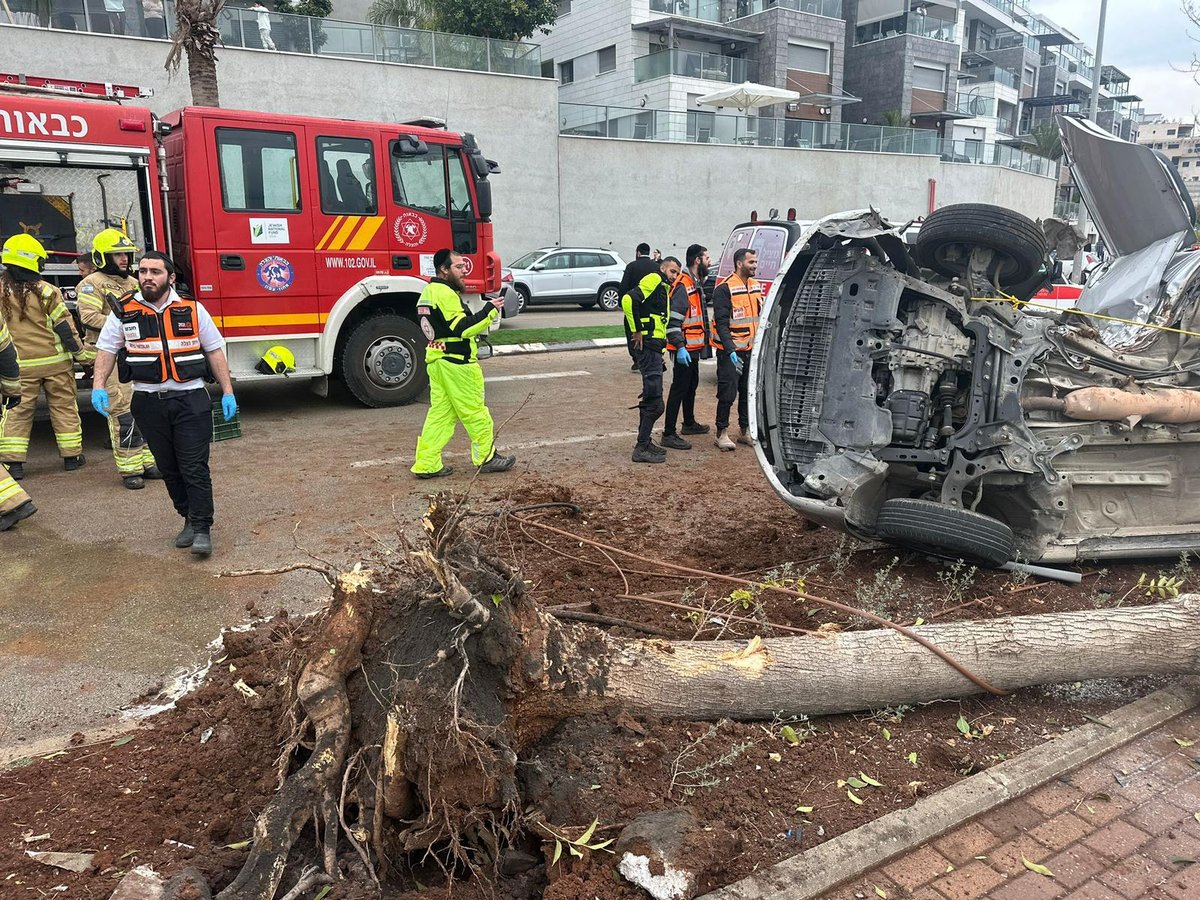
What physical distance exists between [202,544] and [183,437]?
64cm

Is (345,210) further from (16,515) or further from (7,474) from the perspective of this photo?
(16,515)

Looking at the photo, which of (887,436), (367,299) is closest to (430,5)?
(367,299)

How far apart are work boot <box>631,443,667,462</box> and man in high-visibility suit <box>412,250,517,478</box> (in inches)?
54.0

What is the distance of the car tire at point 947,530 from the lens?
4016 mm

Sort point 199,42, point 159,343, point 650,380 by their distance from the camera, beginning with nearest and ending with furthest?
1. point 159,343
2. point 650,380
3. point 199,42

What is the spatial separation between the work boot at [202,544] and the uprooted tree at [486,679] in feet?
7.70

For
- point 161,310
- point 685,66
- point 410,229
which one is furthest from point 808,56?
point 161,310

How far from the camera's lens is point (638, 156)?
2372 centimetres

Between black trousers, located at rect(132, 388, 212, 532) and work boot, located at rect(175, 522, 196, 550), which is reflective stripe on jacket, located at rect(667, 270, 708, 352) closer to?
black trousers, located at rect(132, 388, 212, 532)

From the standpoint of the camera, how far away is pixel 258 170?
797 centimetres

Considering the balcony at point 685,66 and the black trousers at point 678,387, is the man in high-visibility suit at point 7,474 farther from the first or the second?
the balcony at point 685,66

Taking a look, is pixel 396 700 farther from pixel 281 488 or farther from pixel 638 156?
pixel 638 156

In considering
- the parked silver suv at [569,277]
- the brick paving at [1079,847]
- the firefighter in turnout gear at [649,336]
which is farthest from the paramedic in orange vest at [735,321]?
the parked silver suv at [569,277]

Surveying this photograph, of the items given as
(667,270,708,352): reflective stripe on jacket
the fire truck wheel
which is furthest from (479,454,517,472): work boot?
the fire truck wheel
